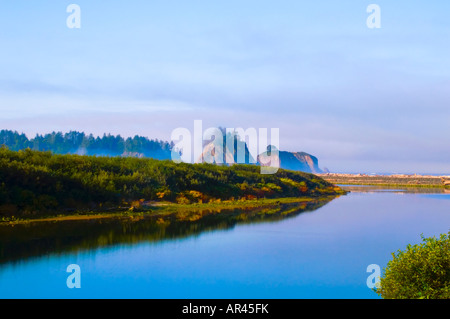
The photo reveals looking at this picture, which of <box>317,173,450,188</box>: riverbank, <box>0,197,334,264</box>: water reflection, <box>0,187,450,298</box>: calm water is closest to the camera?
<box>0,187,450,298</box>: calm water

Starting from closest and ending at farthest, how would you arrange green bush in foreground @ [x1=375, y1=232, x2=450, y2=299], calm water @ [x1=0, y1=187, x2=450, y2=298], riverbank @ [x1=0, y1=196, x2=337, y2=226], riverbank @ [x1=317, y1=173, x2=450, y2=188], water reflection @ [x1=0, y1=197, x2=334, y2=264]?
1. green bush in foreground @ [x1=375, y1=232, x2=450, y2=299]
2. calm water @ [x1=0, y1=187, x2=450, y2=298]
3. water reflection @ [x1=0, y1=197, x2=334, y2=264]
4. riverbank @ [x1=0, y1=196, x2=337, y2=226]
5. riverbank @ [x1=317, y1=173, x2=450, y2=188]

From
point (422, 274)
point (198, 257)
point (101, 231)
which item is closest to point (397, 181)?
point (101, 231)

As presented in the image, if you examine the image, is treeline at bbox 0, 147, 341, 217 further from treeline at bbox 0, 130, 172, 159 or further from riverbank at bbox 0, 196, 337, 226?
treeline at bbox 0, 130, 172, 159

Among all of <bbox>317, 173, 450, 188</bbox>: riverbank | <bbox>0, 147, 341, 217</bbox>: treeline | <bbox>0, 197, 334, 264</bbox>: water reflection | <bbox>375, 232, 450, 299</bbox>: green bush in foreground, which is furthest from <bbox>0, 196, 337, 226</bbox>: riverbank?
<bbox>317, 173, 450, 188</bbox>: riverbank

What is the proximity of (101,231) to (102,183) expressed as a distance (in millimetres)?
12739

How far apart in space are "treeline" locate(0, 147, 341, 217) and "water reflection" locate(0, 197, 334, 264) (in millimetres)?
4139

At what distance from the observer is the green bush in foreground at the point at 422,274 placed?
38.8ft

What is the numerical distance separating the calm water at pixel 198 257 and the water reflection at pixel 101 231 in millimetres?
54

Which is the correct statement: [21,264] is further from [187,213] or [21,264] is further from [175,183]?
[175,183]

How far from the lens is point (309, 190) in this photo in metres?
72.6

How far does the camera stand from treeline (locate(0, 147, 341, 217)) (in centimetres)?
3008

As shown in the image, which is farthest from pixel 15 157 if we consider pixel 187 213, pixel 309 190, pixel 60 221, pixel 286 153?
pixel 286 153

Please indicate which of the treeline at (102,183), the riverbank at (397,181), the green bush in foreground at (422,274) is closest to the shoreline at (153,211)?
the treeline at (102,183)

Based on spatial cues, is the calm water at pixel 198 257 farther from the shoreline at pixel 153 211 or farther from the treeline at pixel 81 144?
the treeline at pixel 81 144
